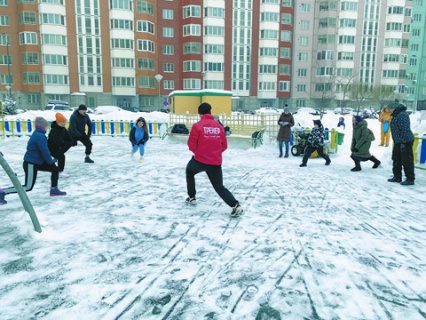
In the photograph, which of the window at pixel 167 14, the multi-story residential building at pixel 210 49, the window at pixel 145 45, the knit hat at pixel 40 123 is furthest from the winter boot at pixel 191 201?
the window at pixel 167 14

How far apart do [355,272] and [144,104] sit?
2021 inches

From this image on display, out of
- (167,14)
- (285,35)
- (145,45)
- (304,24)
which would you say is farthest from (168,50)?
(304,24)

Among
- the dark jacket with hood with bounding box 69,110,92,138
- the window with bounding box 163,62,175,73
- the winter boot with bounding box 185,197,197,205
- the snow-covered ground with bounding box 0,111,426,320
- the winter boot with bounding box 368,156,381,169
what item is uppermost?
the window with bounding box 163,62,175,73

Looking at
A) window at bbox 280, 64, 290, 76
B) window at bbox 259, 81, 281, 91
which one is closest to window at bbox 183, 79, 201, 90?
window at bbox 259, 81, 281, 91

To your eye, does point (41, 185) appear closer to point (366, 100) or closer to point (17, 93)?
point (17, 93)

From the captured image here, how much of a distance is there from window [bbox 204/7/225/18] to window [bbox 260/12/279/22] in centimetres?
736

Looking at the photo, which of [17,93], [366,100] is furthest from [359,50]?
[17,93]

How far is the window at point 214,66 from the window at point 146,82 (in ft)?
29.3

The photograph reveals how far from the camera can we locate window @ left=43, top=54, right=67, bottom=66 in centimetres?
4641

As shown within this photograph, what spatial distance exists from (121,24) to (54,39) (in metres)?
9.76

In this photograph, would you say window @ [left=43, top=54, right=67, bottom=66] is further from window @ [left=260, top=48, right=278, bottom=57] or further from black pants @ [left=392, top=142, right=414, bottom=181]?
black pants @ [left=392, top=142, right=414, bottom=181]

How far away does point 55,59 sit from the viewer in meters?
46.8

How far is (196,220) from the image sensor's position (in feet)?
16.2

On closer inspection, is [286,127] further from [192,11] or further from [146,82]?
[192,11]
